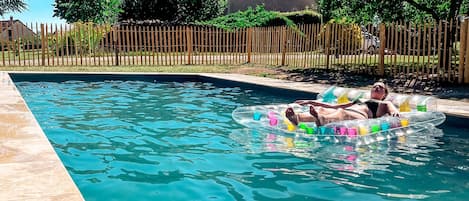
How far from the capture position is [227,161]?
5.38 meters

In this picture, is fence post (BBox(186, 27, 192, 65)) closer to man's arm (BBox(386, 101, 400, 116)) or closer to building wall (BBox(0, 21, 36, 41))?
building wall (BBox(0, 21, 36, 41))

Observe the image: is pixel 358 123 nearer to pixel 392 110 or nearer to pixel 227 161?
pixel 392 110

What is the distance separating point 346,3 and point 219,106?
8140 millimetres

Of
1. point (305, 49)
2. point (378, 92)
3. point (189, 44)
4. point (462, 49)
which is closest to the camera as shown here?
point (378, 92)

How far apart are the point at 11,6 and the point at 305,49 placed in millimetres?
32615

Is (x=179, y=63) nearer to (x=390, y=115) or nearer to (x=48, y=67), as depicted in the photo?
(x=48, y=67)

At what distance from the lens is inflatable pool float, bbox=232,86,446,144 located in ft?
19.8

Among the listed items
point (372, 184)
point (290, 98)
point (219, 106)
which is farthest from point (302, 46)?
point (372, 184)

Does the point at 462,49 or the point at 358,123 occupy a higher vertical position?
the point at 462,49

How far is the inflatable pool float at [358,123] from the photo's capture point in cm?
603

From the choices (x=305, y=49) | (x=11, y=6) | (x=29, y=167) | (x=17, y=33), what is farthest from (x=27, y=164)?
(x=11, y=6)

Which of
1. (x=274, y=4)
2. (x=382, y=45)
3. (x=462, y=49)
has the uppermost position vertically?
(x=274, y=4)

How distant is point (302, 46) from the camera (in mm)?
16266

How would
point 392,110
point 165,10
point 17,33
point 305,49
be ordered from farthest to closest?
point 165,10 < point 17,33 < point 305,49 < point 392,110
